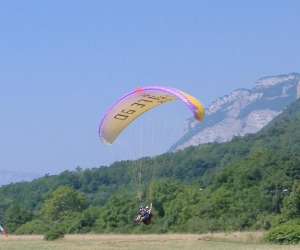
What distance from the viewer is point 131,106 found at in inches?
1013

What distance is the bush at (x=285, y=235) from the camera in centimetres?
3625

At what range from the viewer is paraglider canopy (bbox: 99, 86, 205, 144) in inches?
963

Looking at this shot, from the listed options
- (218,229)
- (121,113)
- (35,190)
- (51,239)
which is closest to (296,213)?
(218,229)

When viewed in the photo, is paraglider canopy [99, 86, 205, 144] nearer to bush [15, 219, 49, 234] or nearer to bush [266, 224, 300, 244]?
bush [266, 224, 300, 244]

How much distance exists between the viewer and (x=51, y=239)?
46.8 metres

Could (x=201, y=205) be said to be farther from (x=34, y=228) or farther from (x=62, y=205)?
(x=62, y=205)

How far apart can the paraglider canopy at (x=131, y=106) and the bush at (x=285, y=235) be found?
12598mm

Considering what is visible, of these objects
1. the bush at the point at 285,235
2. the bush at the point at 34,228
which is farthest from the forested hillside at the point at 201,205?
the bush at the point at 285,235

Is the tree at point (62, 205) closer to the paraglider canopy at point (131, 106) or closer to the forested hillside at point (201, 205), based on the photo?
the forested hillside at point (201, 205)

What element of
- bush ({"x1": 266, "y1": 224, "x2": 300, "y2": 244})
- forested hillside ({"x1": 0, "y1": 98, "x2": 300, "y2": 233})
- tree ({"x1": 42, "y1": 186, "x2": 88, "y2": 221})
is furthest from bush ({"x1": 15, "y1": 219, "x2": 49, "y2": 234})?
bush ({"x1": 266, "y1": 224, "x2": 300, "y2": 244})

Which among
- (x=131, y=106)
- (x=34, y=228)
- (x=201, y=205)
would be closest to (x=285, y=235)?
(x=131, y=106)

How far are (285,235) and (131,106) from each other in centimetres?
1379

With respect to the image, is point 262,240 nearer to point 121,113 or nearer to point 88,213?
point 121,113

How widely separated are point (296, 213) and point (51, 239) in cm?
1352
